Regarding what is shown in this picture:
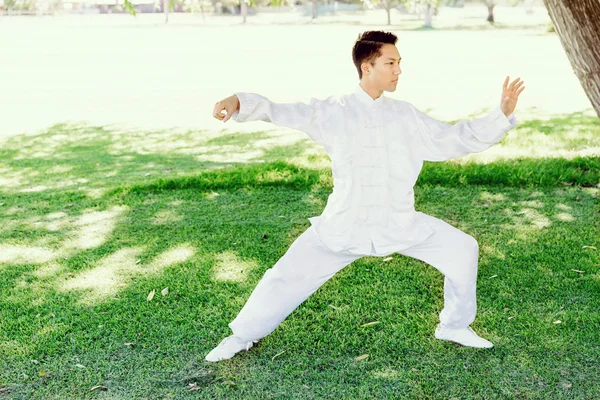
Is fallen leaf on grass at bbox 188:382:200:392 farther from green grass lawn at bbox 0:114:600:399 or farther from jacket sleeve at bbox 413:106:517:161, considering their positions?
jacket sleeve at bbox 413:106:517:161

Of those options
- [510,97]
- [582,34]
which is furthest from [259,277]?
[582,34]

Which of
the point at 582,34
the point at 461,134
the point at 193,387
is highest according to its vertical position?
the point at 582,34

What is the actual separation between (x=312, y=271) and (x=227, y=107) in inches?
38.7

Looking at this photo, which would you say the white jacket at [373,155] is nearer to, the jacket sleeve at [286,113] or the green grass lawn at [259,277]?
the jacket sleeve at [286,113]

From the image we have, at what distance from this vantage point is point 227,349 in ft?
12.0

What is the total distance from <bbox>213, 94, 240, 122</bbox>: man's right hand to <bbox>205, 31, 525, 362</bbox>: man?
12cm

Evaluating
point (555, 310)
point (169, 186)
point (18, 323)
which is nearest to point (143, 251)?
point (18, 323)

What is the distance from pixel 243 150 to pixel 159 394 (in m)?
6.16

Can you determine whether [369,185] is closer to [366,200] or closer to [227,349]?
[366,200]

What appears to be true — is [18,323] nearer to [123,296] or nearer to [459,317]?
[123,296]

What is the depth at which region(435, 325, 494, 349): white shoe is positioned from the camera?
12.2ft

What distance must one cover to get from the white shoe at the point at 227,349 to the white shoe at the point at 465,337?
1147 millimetres

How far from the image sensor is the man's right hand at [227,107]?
129 inches

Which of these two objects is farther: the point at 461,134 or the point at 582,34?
the point at 582,34
